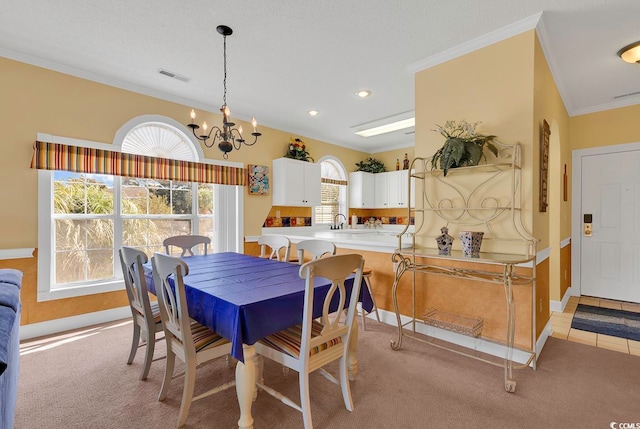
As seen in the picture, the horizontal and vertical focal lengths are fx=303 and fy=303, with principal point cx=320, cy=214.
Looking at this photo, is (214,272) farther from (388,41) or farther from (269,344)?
(388,41)

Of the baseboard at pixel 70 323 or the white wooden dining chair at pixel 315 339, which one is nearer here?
the white wooden dining chair at pixel 315 339

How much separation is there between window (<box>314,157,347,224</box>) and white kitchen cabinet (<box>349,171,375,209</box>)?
6.3 inches

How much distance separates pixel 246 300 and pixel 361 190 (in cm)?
481

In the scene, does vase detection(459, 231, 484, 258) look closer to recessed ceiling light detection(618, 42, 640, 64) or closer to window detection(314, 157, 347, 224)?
recessed ceiling light detection(618, 42, 640, 64)

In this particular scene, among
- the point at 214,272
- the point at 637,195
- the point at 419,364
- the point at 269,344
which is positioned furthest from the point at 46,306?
the point at 637,195

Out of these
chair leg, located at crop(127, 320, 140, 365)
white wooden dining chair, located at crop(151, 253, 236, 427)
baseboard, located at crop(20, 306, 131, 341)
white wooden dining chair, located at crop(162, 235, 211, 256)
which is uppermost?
white wooden dining chair, located at crop(162, 235, 211, 256)

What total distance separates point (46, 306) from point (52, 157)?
1471mm

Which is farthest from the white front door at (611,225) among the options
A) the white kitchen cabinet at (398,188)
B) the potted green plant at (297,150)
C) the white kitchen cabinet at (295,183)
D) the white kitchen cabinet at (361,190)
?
the potted green plant at (297,150)

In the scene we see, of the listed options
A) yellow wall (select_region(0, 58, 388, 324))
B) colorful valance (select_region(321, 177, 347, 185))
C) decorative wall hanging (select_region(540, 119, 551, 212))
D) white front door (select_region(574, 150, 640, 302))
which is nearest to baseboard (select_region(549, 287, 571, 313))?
white front door (select_region(574, 150, 640, 302))

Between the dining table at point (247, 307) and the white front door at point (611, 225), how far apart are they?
154 inches

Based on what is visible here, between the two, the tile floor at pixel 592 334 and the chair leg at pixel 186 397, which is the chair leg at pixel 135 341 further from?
the tile floor at pixel 592 334

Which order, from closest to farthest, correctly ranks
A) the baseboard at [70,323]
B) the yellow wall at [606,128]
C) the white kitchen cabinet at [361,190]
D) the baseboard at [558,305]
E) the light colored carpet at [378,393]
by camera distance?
the light colored carpet at [378,393]
the baseboard at [70,323]
the baseboard at [558,305]
the yellow wall at [606,128]
the white kitchen cabinet at [361,190]

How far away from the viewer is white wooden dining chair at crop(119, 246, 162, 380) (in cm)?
200

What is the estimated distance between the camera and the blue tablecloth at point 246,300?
151cm
